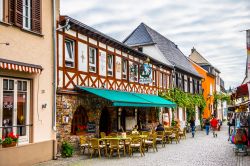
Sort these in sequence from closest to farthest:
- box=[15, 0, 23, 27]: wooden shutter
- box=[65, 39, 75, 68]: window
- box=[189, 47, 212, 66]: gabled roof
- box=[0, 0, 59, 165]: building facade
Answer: box=[0, 0, 59, 165]: building facade → box=[15, 0, 23, 27]: wooden shutter → box=[65, 39, 75, 68]: window → box=[189, 47, 212, 66]: gabled roof

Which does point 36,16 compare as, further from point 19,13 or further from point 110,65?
point 110,65

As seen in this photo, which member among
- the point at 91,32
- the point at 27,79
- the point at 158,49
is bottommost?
the point at 27,79

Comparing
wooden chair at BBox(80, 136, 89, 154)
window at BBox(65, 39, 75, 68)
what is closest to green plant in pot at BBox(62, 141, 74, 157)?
wooden chair at BBox(80, 136, 89, 154)

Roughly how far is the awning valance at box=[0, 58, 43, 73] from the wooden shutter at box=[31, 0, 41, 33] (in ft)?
5.07

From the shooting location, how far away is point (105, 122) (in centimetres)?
2127

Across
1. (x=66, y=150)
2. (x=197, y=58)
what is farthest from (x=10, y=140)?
(x=197, y=58)

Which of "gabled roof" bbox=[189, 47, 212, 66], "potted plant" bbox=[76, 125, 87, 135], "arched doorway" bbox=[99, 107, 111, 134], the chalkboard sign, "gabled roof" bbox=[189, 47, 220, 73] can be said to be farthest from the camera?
"gabled roof" bbox=[189, 47, 212, 66]

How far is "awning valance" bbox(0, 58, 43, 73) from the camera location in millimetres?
11618

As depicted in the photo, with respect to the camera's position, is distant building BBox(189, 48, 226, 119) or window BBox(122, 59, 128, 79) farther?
distant building BBox(189, 48, 226, 119)

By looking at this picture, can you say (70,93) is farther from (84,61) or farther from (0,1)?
(0,1)

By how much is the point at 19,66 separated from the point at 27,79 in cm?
125

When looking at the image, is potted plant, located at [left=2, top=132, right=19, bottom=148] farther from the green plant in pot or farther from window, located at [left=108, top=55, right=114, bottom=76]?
window, located at [left=108, top=55, right=114, bottom=76]

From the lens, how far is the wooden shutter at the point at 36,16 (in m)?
13.9

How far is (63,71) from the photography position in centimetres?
1603
